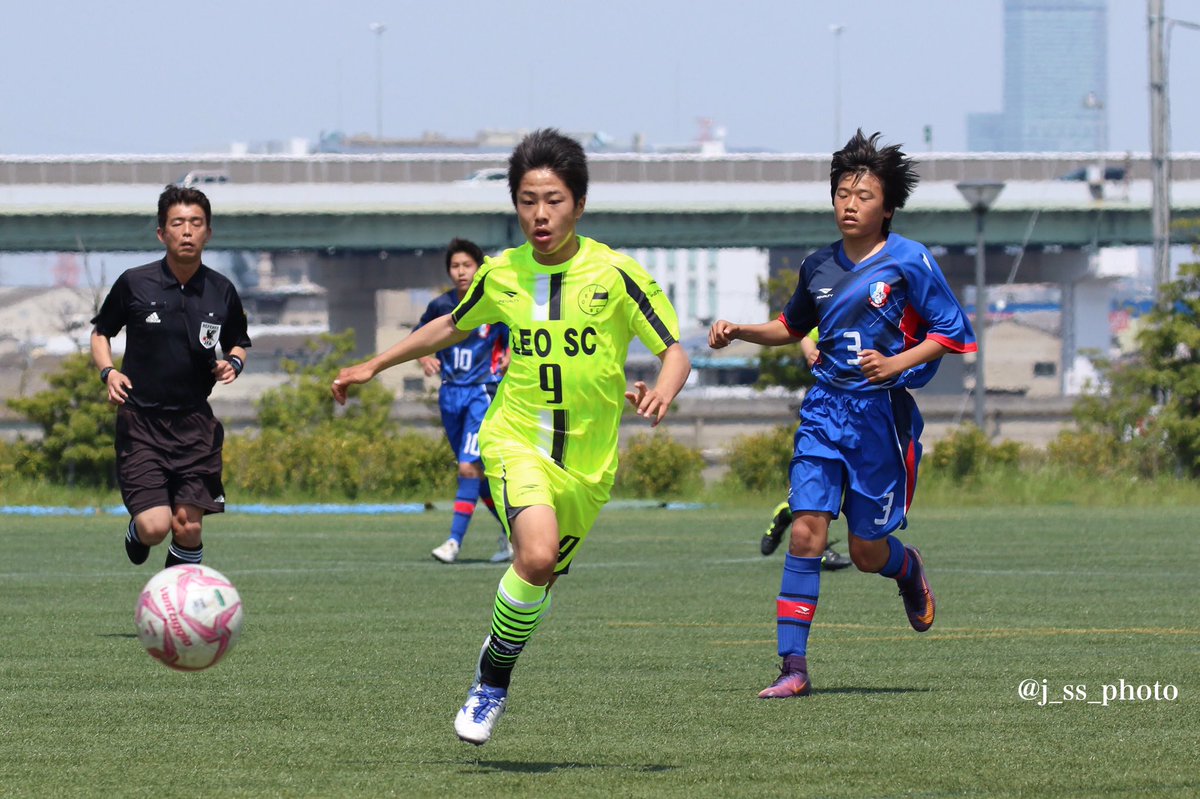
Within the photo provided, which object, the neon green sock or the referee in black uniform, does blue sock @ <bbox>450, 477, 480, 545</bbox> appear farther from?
the neon green sock

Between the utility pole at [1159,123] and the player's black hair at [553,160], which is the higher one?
the utility pole at [1159,123]

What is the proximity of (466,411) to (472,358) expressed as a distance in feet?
1.39

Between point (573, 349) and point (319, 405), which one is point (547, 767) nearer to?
point (573, 349)

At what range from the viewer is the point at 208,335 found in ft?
32.9

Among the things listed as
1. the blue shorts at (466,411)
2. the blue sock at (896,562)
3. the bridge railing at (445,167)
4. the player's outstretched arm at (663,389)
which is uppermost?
the bridge railing at (445,167)

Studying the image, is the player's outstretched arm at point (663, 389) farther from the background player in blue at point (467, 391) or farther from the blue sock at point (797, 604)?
the background player in blue at point (467, 391)

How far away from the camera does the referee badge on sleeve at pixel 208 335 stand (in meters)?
10.0

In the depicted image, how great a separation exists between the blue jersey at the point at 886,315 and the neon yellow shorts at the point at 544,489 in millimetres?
1590

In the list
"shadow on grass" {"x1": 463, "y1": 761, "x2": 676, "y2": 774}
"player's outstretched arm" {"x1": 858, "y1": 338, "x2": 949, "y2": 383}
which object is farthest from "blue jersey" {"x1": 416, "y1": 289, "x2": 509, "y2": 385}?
"shadow on grass" {"x1": 463, "y1": 761, "x2": 676, "y2": 774}

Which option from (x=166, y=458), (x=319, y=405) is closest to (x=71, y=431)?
(x=319, y=405)

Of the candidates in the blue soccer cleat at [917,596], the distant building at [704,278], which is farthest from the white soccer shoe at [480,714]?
the distant building at [704,278]

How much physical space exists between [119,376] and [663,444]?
16023 millimetres

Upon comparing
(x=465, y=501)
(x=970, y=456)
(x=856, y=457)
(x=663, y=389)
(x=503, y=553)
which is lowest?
(x=970, y=456)

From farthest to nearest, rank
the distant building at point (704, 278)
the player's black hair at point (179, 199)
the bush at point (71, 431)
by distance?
the distant building at point (704, 278) → the bush at point (71, 431) → the player's black hair at point (179, 199)
